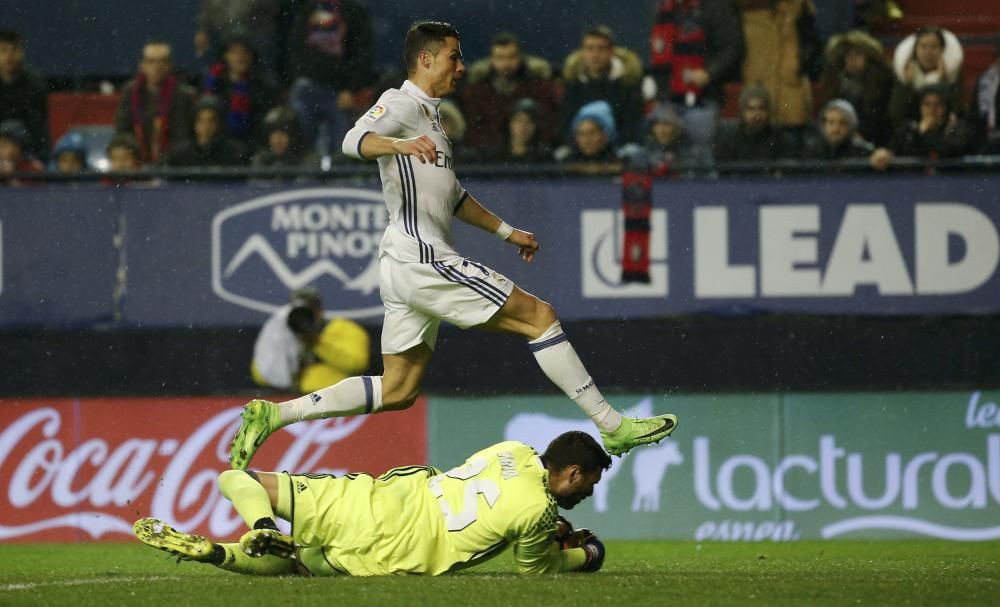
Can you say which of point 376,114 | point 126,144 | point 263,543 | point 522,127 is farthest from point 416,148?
point 126,144

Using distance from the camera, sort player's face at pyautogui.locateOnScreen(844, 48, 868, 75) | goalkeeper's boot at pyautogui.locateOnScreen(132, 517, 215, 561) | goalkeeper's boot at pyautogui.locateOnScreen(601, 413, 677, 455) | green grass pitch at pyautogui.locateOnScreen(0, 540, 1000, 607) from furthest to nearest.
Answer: player's face at pyautogui.locateOnScreen(844, 48, 868, 75) < goalkeeper's boot at pyautogui.locateOnScreen(601, 413, 677, 455) < goalkeeper's boot at pyautogui.locateOnScreen(132, 517, 215, 561) < green grass pitch at pyautogui.locateOnScreen(0, 540, 1000, 607)

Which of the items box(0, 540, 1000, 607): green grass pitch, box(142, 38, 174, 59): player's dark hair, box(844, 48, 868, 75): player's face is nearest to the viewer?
box(0, 540, 1000, 607): green grass pitch

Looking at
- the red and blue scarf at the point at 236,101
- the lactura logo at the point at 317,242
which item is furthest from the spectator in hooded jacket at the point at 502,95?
the red and blue scarf at the point at 236,101

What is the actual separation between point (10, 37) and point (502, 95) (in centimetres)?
357

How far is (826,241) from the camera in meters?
11.4

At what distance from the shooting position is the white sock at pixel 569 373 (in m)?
7.50

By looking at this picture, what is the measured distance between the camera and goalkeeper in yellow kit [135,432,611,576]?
6.93 m

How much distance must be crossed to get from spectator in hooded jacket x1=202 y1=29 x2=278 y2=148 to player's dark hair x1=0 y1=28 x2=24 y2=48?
53.2 inches

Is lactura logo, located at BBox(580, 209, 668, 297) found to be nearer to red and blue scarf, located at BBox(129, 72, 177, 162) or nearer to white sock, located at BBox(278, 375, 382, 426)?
red and blue scarf, located at BBox(129, 72, 177, 162)

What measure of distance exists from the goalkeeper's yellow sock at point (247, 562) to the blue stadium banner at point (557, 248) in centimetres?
444

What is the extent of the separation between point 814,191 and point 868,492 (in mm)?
2018

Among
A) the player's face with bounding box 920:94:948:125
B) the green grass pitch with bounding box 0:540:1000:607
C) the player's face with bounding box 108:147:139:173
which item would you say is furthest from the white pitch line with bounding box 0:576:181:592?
the player's face with bounding box 920:94:948:125

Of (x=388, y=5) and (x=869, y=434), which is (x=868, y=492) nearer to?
(x=869, y=434)

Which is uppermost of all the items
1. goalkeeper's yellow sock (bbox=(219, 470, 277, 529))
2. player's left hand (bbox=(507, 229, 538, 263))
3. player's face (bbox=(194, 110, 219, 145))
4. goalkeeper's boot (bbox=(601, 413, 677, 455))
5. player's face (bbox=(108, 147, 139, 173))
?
player's face (bbox=(194, 110, 219, 145))
